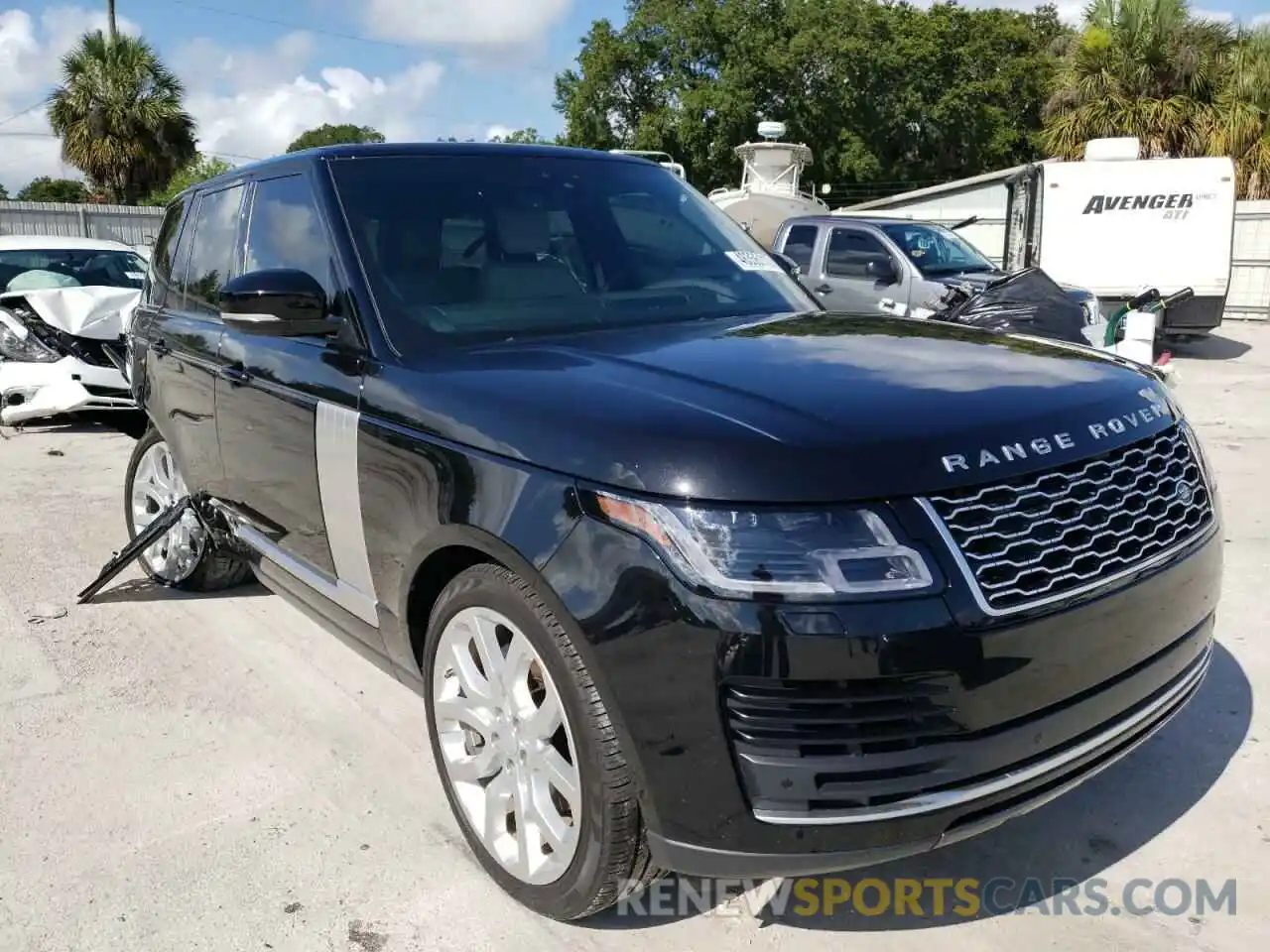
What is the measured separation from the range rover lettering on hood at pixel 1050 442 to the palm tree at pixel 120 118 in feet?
102

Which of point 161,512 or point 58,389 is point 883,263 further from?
point 161,512

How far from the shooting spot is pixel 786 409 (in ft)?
6.98

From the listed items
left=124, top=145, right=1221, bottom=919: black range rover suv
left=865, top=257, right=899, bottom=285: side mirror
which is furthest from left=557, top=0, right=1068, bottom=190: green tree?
left=124, top=145, right=1221, bottom=919: black range rover suv

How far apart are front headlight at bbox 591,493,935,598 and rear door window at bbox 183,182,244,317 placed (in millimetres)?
2501

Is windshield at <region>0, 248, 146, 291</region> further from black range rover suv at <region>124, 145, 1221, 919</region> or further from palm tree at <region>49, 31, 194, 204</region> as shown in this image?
palm tree at <region>49, 31, 194, 204</region>

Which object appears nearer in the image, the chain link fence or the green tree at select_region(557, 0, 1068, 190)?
the chain link fence

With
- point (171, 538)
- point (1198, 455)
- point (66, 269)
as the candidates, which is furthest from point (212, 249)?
point (66, 269)

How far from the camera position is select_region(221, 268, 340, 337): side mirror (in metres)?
2.81

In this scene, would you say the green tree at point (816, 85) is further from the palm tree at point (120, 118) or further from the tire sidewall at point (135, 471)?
the tire sidewall at point (135, 471)

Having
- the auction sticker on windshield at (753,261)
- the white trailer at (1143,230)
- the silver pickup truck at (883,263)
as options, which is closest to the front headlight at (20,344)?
the auction sticker on windshield at (753,261)

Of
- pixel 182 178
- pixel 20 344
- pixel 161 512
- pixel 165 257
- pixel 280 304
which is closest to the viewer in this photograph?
pixel 280 304

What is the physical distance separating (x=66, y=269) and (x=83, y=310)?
219 cm

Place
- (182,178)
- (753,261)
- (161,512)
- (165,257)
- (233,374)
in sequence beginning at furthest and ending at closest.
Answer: (182,178) < (161,512) < (165,257) < (753,261) < (233,374)

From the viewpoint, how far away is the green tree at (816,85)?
35969mm
